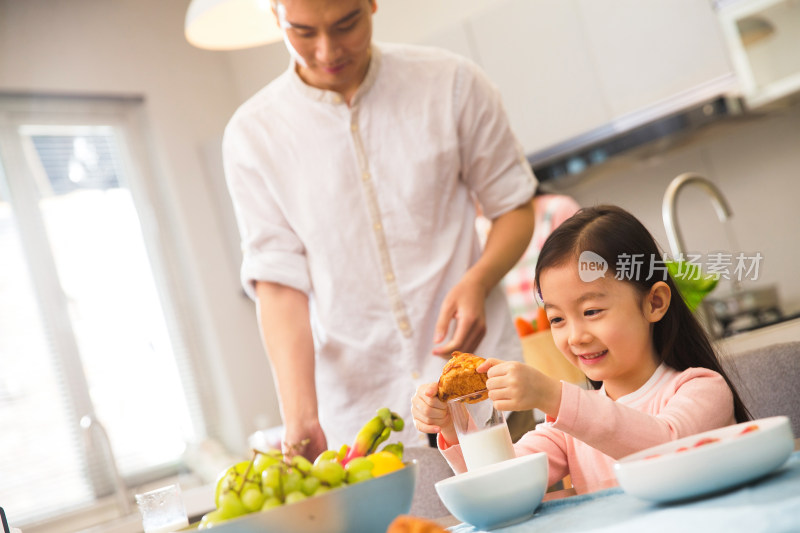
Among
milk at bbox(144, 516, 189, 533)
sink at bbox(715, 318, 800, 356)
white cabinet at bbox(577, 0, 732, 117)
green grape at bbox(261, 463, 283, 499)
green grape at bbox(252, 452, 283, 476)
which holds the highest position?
white cabinet at bbox(577, 0, 732, 117)

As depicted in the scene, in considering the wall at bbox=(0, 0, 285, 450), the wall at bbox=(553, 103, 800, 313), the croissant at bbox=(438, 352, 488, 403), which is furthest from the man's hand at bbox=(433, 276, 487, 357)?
the wall at bbox=(0, 0, 285, 450)

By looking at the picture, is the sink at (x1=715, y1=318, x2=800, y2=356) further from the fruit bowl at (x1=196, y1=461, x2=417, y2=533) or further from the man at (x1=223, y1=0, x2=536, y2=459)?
the fruit bowl at (x1=196, y1=461, x2=417, y2=533)

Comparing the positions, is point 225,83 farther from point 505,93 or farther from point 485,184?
point 485,184

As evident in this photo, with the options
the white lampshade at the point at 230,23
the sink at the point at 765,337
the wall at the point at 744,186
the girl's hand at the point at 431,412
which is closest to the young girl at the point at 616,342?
the girl's hand at the point at 431,412

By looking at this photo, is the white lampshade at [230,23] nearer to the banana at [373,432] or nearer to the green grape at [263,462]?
the banana at [373,432]

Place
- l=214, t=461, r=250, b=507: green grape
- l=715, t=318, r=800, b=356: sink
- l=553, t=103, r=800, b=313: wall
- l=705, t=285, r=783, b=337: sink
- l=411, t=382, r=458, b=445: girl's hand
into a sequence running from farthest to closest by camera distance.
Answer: l=553, t=103, r=800, b=313: wall, l=705, t=285, r=783, b=337: sink, l=715, t=318, r=800, b=356: sink, l=411, t=382, r=458, b=445: girl's hand, l=214, t=461, r=250, b=507: green grape

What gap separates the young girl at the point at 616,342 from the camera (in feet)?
Answer: 3.51

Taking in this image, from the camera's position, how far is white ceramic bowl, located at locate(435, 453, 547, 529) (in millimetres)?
830

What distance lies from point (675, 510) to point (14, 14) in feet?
12.7

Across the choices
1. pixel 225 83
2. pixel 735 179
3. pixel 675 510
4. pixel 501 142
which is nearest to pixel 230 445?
pixel 225 83

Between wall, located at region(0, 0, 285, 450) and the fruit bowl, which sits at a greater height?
wall, located at region(0, 0, 285, 450)

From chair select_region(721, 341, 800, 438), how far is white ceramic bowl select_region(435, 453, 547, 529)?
0.55m

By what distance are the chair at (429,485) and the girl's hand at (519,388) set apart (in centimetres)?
38

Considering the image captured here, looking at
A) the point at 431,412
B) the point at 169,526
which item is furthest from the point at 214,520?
the point at 169,526
